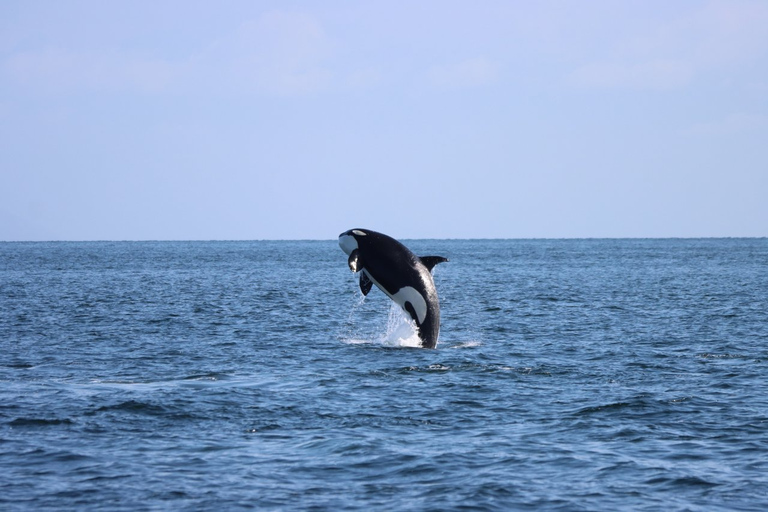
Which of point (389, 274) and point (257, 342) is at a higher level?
point (389, 274)

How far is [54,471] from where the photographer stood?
51.4 feet

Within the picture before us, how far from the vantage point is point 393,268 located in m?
25.9

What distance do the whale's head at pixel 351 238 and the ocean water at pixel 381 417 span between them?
3556 mm

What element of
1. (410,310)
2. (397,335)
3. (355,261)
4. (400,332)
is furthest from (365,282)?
(397,335)

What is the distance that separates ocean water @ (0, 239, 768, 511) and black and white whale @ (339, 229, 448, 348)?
203 cm

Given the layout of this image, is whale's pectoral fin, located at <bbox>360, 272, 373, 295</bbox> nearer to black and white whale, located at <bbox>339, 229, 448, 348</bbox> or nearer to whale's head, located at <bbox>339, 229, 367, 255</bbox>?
black and white whale, located at <bbox>339, 229, 448, 348</bbox>

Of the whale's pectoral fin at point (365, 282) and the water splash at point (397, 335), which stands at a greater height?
the whale's pectoral fin at point (365, 282)

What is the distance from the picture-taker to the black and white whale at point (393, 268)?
1019 inches

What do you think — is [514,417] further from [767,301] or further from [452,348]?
[767,301]

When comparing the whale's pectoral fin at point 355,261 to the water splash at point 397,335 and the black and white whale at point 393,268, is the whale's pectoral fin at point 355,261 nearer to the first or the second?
the black and white whale at point 393,268

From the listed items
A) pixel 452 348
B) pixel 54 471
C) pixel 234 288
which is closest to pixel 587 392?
pixel 452 348

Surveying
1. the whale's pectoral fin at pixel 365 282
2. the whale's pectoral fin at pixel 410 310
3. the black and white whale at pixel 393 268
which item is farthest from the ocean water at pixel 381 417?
the whale's pectoral fin at pixel 365 282

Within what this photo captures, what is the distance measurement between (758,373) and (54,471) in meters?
19.2

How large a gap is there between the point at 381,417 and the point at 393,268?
689 centimetres
